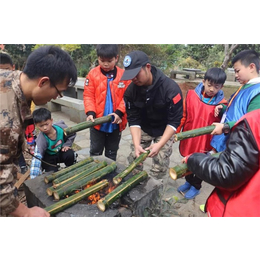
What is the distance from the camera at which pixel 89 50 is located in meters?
13.3

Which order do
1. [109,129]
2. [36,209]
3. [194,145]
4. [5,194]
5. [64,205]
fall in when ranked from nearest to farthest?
[5,194] → [36,209] → [64,205] → [194,145] → [109,129]

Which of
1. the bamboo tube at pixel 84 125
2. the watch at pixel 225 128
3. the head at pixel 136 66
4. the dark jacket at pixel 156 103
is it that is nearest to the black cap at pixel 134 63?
the head at pixel 136 66

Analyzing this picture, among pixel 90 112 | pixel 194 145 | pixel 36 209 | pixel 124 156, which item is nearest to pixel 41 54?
pixel 36 209

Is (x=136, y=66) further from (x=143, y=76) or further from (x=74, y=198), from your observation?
(x=74, y=198)

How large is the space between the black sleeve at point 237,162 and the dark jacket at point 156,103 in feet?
4.79

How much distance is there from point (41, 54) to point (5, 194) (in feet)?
3.46

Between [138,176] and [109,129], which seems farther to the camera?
[109,129]

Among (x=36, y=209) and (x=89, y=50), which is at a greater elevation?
(x=89, y=50)

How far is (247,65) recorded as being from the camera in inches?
101

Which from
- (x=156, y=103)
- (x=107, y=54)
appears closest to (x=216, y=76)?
(x=156, y=103)

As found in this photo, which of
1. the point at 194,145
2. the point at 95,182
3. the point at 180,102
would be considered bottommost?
the point at 95,182

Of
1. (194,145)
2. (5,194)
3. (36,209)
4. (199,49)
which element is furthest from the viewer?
(199,49)

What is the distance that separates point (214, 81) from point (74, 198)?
237 centimetres

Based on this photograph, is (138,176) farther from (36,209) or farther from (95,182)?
(36,209)
